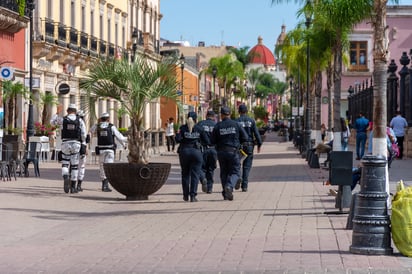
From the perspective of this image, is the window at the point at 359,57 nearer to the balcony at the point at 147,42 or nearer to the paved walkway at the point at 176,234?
the balcony at the point at 147,42

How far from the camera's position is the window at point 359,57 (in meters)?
70.6

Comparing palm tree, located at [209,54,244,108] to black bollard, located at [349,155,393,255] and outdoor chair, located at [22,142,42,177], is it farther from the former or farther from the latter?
black bollard, located at [349,155,393,255]

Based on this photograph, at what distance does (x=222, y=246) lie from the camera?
11.7 metres

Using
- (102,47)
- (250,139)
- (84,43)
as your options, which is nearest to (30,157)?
(250,139)

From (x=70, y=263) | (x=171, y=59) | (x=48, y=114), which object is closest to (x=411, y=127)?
(x=48, y=114)

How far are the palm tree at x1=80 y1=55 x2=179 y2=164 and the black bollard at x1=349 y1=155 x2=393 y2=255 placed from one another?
9052 millimetres

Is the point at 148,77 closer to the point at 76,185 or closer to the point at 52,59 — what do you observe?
the point at 76,185

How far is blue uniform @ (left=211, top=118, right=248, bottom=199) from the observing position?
1905cm

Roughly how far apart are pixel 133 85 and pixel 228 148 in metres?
2.35

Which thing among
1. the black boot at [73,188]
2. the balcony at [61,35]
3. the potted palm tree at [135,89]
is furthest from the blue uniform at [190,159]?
the balcony at [61,35]

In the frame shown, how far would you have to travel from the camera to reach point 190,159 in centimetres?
1903

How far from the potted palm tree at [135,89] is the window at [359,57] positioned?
51.5 m

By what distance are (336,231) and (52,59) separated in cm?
3206

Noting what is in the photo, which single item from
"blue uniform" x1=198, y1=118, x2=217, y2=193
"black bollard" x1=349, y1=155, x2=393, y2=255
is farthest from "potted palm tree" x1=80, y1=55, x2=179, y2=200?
"black bollard" x1=349, y1=155, x2=393, y2=255
